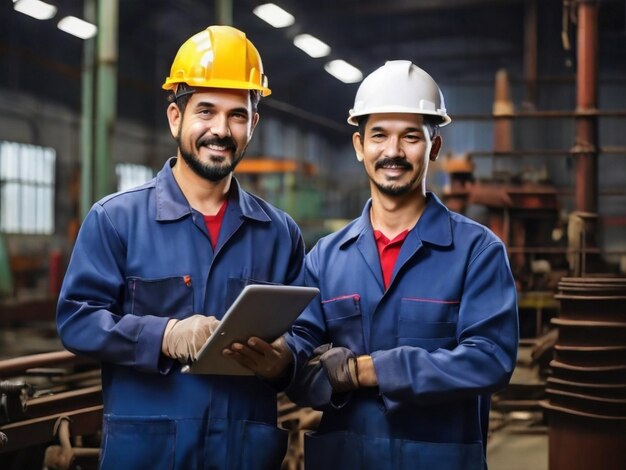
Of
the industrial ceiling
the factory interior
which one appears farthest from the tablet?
the industrial ceiling

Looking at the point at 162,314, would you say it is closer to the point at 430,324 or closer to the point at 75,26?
the point at 430,324

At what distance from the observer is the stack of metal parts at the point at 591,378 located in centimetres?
367

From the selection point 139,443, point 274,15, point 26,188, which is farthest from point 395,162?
point 26,188

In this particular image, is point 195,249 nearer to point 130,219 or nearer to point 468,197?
point 130,219

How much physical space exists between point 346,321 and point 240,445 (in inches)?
17.6

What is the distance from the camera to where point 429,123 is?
2.38 m

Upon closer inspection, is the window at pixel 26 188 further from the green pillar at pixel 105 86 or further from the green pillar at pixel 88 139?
the green pillar at pixel 105 86

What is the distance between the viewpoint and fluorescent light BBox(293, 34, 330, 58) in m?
15.2

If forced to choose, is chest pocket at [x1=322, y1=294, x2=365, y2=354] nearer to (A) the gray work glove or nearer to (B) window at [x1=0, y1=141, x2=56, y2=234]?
(A) the gray work glove

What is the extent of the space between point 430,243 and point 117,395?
95 centimetres

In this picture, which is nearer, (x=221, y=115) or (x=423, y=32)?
(x=221, y=115)

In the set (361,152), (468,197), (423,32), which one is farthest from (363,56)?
(361,152)

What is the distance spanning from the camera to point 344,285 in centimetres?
237

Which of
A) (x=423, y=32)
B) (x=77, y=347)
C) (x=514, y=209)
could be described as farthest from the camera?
(x=423, y=32)
